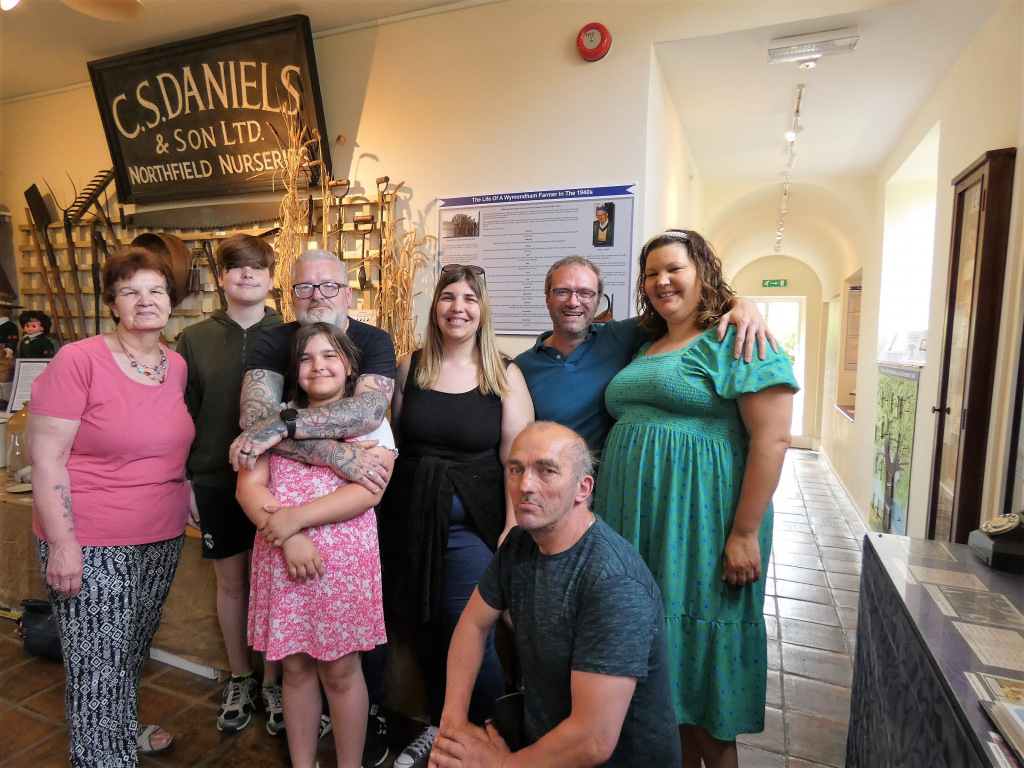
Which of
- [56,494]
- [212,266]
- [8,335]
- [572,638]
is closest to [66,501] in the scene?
[56,494]

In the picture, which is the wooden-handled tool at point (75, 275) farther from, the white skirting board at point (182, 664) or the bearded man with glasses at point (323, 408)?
the bearded man with glasses at point (323, 408)

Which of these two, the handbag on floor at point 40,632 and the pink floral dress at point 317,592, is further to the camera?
the handbag on floor at point 40,632

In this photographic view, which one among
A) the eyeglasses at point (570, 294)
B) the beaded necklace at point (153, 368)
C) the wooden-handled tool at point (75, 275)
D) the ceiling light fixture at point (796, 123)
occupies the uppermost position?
the ceiling light fixture at point (796, 123)

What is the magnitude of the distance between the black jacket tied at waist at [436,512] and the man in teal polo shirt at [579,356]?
0.92 feet

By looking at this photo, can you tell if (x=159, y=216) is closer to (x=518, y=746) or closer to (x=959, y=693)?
(x=518, y=746)

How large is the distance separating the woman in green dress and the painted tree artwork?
2690mm

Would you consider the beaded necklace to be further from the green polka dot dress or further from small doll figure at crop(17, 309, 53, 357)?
small doll figure at crop(17, 309, 53, 357)

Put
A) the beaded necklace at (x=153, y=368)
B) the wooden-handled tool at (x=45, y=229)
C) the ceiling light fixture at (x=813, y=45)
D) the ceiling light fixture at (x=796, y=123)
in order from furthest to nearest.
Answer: the wooden-handled tool at (x=45, y=229) → the ceiling light fixture at (x=796, y=123) → the ceiling light fixture at (x=813, y=45) → the beaded necklace at (x=153, y=368)

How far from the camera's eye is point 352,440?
1.52m

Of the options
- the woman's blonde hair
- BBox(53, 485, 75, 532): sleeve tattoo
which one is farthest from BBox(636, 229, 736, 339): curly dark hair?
BBox(53, 485, 75, 532): sleeve tattoo

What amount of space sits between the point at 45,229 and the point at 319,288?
12.2 feet

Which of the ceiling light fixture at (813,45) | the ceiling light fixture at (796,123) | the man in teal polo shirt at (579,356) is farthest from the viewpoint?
the ceiling light fixture at (796,123)

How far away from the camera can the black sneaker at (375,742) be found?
180cm

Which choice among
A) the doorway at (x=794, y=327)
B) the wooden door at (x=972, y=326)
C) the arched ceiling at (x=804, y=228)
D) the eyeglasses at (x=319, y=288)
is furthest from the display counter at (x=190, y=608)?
the doorway at (x=794, y=327)
